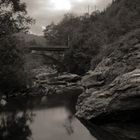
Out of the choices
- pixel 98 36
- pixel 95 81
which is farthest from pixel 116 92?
pixel 98 36

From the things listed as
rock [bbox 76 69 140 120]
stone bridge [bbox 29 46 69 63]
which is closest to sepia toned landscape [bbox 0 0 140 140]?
rock [bbox 76 69 140 120]

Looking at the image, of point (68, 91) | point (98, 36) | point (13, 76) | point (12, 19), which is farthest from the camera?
point (98, 36)

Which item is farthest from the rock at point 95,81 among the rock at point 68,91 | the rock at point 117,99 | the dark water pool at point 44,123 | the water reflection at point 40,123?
the rock at point 68,91

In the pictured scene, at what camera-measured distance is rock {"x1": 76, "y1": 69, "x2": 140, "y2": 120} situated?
23766 millimetres

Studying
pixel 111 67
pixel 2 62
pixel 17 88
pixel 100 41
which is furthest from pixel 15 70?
pixel 100 41

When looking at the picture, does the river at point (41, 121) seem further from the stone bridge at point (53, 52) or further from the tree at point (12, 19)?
the stone bridge at point (53, 52)

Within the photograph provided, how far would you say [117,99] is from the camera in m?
24.5

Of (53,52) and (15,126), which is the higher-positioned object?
(53,52)

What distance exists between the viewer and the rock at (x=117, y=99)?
23.8m

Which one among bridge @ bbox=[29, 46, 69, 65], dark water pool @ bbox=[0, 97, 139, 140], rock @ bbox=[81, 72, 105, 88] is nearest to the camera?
dark water pool @ bbox=[0, 97, 139, 140]

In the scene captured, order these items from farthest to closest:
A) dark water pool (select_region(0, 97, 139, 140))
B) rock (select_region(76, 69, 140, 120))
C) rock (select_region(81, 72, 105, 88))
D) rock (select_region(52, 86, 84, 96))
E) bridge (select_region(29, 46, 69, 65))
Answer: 1. bridge (select_region(29, 46, 69, 65))
2. rock (select_region(52, 86, 84, 96))
3. rock (select_region(81, 72, 105, 88))
4. rock (select_region(76, 69, 140, 120))
5. dark water pool (select_region(0, 97, 139, 140))

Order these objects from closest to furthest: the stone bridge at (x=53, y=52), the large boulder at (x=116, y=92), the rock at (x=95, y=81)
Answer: the large boulder at (x=116, y=92)
the rock at (x=95, y=81)
the stone bridge at (x=53, y=52)

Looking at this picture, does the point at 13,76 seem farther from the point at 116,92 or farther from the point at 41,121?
the point at 116,92

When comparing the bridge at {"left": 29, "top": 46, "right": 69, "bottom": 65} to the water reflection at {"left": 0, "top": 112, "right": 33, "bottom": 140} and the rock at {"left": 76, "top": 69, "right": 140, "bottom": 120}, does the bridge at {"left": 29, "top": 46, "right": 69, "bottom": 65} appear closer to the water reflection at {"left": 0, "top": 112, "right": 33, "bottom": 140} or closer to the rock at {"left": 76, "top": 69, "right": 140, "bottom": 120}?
the water reflection at {"left": 0, "top": 112, "right": 33, "bottom": 140}
